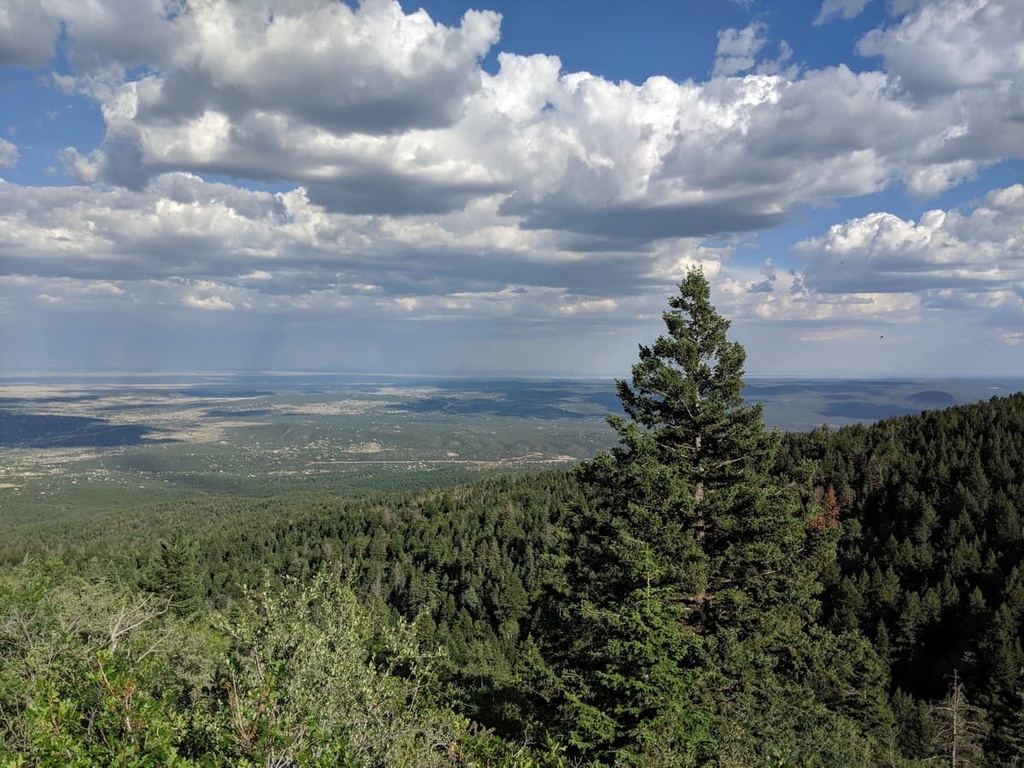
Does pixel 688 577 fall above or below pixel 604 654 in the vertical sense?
above

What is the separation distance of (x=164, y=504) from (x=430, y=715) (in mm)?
178747

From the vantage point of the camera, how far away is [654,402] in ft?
70.0

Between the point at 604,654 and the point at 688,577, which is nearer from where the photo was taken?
the point at 604,654

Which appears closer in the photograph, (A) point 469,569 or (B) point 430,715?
(B) point 430,715

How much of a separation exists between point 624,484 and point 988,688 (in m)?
42.5

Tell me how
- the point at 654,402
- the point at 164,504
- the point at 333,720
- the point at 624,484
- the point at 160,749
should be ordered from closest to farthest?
the point at 160,749 < the point at 333,720 < the point at 624,484 < the point at 654,402 < the point at 164,504

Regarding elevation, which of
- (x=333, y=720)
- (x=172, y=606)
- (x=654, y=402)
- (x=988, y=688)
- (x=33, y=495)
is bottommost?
(x=33, y=495)

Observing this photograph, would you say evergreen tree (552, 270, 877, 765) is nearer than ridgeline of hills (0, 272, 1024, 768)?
No

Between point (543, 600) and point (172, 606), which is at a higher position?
point (543, 600)

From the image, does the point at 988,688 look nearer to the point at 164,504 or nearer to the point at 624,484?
the point at 624,484

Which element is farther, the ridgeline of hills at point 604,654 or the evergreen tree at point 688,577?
the evergreen tree at point 688,577

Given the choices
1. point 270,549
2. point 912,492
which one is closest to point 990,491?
point 912,492

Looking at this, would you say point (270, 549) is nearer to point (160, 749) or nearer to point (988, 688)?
point (988, 688)

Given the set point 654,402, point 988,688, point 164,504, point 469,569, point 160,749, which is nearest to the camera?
point 160,749
